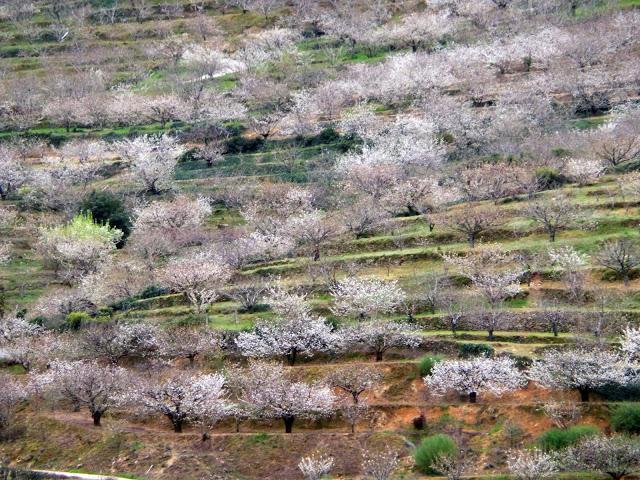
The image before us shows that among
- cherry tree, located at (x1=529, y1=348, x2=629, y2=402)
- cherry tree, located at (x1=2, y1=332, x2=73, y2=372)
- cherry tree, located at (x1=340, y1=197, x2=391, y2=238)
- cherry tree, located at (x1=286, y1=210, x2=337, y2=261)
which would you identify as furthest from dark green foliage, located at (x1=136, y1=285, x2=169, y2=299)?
cherry tree, located at (x1=529, y1=348, x2=629, y2=402)

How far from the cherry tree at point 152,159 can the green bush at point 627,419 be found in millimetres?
49671

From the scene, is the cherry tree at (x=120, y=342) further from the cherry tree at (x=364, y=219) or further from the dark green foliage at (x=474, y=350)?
the dark green foliage at (x=474, y=350)

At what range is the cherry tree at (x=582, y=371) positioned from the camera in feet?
137

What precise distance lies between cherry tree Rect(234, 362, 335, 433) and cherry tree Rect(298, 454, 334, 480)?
3.38 metres

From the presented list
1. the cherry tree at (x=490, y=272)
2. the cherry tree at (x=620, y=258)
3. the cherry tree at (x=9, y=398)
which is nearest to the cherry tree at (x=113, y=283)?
the cherry tree at (x=9, y=398)

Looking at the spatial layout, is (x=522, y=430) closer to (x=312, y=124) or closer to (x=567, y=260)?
(x=567, y=260)

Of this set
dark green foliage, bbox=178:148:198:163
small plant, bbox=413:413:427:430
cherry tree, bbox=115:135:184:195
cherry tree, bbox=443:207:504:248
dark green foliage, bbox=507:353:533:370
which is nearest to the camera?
small plant, bbox=413:413:427:430

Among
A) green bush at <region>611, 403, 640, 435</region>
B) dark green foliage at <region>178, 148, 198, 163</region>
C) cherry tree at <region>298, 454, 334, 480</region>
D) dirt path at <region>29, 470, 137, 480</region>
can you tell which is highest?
dark green foliage at <region>178, 148, 198, 163</region>

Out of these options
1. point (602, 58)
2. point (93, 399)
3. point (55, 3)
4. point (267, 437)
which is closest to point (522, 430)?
point (267, 437)

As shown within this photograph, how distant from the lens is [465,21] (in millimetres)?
108188

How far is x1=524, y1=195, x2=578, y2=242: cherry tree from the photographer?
58.2 m

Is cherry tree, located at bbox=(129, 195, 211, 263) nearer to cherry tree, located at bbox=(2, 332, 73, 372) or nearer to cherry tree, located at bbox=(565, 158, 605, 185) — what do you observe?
cherry tree, located at bbox=(2, 332, 73, 372)

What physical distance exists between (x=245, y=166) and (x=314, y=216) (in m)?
18.2

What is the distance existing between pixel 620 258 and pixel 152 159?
1792 inches
